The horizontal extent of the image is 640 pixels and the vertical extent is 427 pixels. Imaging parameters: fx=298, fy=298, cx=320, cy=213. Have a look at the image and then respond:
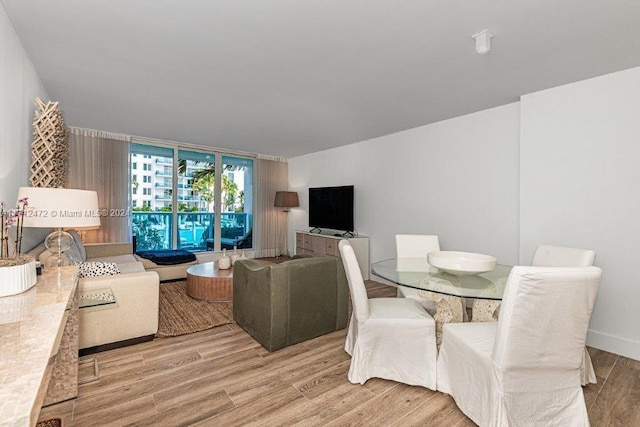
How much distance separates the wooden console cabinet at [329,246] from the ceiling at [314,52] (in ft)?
6.86

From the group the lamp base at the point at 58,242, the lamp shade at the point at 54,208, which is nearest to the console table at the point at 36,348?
the lamp base at the point at 58,242

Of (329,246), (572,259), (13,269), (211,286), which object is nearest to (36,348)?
(13,269)

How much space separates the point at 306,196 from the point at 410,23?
4.76 meters

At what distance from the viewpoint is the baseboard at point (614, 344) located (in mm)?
2434

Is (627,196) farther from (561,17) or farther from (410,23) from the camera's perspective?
(410,23)

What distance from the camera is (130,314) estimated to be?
2.48 meters

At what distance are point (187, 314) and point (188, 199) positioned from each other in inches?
128

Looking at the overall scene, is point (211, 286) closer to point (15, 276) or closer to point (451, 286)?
point (15, 276)

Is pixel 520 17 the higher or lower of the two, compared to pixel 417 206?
higher

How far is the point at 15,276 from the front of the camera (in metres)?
1.32

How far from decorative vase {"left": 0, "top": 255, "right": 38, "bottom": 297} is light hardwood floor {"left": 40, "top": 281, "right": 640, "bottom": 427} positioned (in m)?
0.84

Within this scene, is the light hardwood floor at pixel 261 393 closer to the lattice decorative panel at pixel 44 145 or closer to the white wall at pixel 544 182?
the white wall at pixel 544 182

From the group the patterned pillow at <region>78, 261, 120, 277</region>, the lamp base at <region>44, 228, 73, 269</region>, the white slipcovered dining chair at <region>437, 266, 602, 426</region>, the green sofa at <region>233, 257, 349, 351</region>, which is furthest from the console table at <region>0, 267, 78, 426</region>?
the white slipcovered dining chair at <region>437, 266, 602, 426</region>

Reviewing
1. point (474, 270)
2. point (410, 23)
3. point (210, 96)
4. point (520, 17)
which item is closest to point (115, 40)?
point (210, 96)
